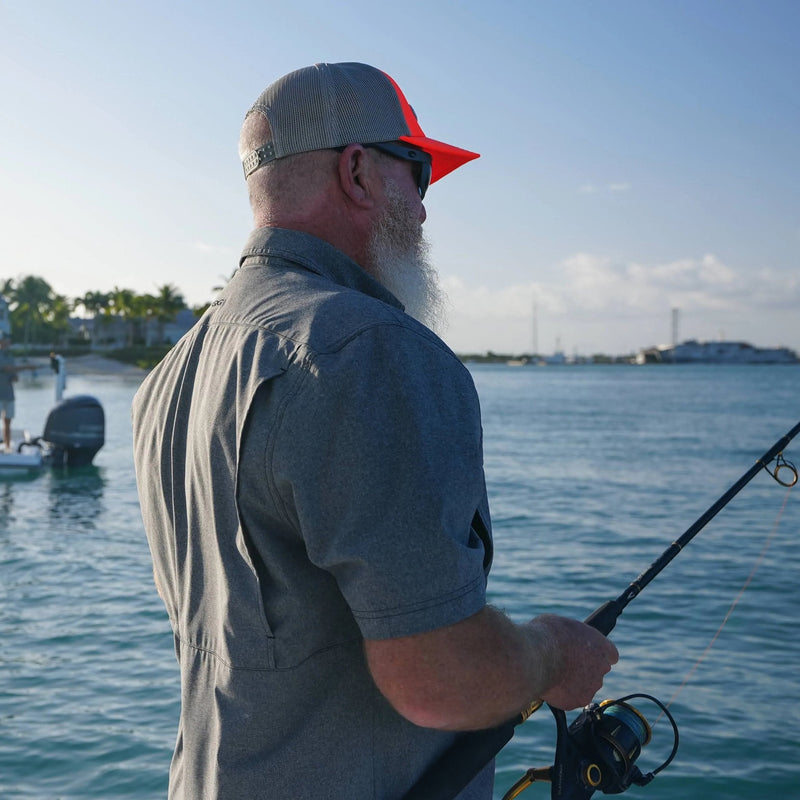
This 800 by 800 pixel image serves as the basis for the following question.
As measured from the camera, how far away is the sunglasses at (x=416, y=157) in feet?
5.88

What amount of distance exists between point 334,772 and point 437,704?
0.81 ft

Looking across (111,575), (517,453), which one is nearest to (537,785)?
(111,575)

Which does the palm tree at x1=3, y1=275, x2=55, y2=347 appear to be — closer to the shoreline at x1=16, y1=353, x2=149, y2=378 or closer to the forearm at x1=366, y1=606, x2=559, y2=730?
the shoreline at x1=16, y1=353, x2=149, y2=378

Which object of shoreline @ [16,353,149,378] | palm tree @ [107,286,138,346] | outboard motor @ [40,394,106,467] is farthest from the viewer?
palm tree @ [107,286,138,346]

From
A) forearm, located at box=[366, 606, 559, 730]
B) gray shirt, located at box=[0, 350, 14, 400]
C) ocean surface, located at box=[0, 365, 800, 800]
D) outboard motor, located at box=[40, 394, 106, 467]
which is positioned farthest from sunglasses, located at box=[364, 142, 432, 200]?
gray shirt, located at box=[0, 350, 14, 400]

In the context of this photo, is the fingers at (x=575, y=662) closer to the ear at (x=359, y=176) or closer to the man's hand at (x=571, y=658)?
the man's hand at (x=571, y=658)

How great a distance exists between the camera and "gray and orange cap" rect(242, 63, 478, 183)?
173cm

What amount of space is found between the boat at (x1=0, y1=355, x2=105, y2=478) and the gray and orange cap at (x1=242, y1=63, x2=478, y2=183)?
17374 millimetres

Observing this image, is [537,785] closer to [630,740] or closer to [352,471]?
[630,740]

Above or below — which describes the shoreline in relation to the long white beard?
below

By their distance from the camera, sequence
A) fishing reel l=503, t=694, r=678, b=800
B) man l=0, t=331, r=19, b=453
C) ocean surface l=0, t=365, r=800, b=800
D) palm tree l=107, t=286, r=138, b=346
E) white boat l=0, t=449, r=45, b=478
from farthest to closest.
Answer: palm tree l=107, t=286, r=138, b=346 < man l=0, t=331, r=19, b=453 < white boat l=0, t=449, r=45, b=478 < ocean surface l=0, t=365, r=800, b=800 < fishing reel l=503, t=694, r=678, b=800

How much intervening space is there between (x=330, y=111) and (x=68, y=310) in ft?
370

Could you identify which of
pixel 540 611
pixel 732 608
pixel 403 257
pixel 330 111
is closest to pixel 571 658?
pixel 403 257

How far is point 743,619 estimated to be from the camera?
9.63m
